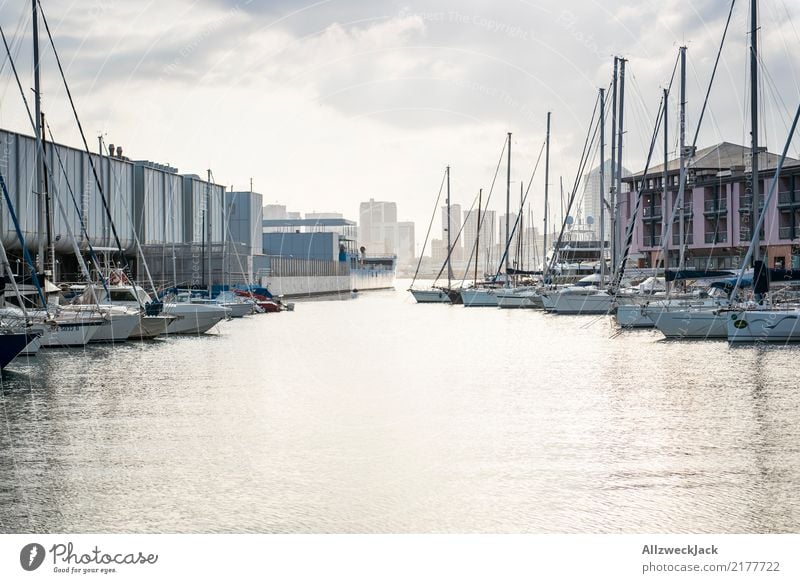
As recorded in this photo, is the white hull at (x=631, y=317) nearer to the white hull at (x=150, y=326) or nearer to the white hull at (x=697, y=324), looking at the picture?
the white hull at (x=697, y=324)

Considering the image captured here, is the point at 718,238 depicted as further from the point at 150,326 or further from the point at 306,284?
the point at 150,326

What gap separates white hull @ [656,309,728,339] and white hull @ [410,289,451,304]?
4848 centimetres

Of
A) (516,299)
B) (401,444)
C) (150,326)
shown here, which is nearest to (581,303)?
(516,299)

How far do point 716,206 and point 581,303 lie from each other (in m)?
23.9

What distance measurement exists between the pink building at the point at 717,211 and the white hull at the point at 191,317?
122 feet

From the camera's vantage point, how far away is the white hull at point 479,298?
3093 inches

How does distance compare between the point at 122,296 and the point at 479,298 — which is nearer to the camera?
the point at 122,296

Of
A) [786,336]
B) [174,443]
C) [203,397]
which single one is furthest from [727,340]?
[174,443]

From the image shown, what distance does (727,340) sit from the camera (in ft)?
127

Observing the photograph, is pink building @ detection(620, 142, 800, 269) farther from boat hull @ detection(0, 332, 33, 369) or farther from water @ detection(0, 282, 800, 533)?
boat hull @ detection(0, 332, 33, 369)

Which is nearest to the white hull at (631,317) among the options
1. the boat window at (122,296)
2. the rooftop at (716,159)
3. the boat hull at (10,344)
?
the boat window at (122,296)

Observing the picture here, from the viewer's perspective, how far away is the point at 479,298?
79438mm
